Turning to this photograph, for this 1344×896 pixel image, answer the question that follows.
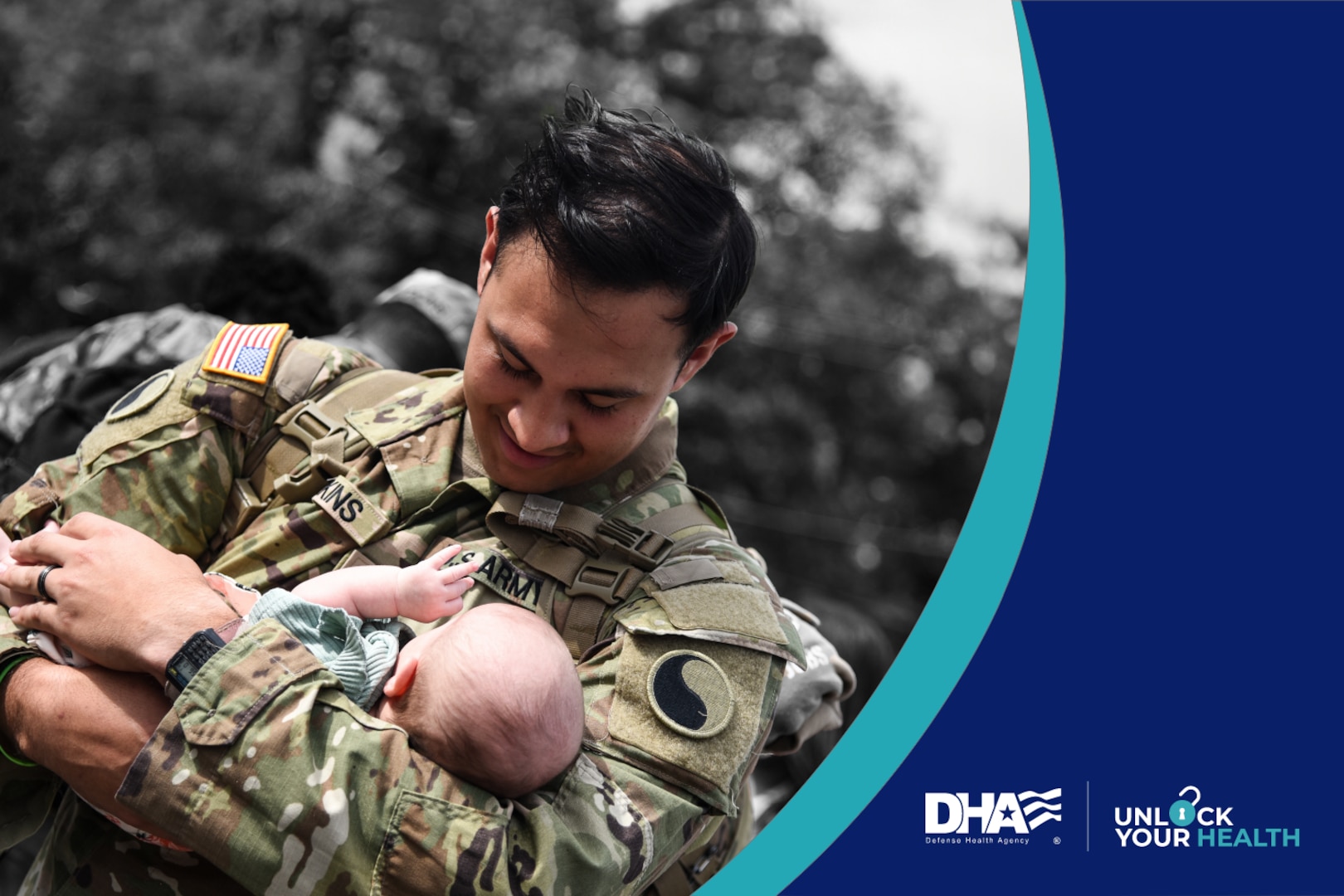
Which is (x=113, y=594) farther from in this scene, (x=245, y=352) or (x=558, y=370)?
(x=558, y=370)

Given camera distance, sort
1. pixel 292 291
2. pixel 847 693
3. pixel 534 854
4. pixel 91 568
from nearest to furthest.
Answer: pixel 534 854 < pixel 91 568 < pixel 847 693 < pixel 292 291

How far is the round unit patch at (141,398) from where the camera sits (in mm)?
2578

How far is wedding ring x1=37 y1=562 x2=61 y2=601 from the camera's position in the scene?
2186mm

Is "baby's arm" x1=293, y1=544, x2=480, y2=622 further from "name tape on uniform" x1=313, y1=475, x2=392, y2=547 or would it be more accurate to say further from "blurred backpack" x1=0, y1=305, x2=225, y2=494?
"blurred backpack" x1=0, y1=305, x2=225, y2=494

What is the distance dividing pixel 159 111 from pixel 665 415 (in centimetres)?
1135

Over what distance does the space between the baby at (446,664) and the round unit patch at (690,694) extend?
0.54 ft

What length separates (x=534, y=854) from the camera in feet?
6.62

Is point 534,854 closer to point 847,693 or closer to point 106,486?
point 106,486

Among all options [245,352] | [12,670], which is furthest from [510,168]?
[12,670]

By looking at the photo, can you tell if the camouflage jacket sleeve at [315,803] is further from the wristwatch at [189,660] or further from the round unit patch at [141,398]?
the round unit patch at [141,398]

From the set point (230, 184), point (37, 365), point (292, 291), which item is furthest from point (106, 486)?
point (230, 184)

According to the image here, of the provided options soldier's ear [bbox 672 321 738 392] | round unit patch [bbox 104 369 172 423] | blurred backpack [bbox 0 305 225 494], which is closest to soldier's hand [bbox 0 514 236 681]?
round unit patch [bbox 104 369 172 423]

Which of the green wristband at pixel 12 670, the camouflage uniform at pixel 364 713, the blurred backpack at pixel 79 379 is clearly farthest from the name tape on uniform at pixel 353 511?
the blurred backpack at pixel 79 379

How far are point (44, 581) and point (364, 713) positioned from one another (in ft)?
2.11
